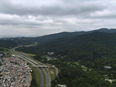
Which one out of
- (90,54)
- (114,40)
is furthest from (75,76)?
(114,40)

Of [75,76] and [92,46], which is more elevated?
[92,46]

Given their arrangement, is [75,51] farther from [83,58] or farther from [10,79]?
[10,79]

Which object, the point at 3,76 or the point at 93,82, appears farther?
the point at 3,76

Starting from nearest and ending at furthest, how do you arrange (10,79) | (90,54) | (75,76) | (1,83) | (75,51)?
(1,83) → (10,79) → (75,76) → (90,54) → (75,51)

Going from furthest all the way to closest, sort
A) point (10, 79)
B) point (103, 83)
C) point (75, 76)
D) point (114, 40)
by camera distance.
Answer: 1. point (114, 40)
2. point (75, 76)
3. point (10, 79)
4. point (103, 83)

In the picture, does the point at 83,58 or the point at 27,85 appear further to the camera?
the point at 83,58

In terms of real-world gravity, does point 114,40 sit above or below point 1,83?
above

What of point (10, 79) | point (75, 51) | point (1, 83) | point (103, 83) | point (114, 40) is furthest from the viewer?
point (114, 40)

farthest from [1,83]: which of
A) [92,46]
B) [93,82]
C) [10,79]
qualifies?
[92,46]

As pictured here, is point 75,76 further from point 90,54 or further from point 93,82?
point 90,54
